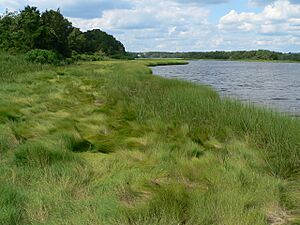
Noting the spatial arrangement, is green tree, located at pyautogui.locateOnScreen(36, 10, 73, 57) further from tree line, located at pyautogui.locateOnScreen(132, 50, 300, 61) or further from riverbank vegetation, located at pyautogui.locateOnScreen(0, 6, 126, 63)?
tree line, located at pyautogui.locateOnScreen(132, 50, 300, 61)

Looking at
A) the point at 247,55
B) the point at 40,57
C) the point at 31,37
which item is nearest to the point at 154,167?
the point at 40,57

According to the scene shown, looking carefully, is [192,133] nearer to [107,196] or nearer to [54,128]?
[54,128]

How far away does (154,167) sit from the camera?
606 cm

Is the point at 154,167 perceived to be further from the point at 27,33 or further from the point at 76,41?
the point at 76,41

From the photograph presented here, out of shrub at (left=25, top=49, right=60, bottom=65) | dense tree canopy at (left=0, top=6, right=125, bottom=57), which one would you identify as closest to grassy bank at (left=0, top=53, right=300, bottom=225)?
shrub at (left=25, top=49, right=60, bottom=65)

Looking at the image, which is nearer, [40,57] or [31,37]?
[40,57]

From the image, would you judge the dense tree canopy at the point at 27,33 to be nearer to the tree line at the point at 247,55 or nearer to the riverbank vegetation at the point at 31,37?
the riverbank vegetation at the point at 31,37

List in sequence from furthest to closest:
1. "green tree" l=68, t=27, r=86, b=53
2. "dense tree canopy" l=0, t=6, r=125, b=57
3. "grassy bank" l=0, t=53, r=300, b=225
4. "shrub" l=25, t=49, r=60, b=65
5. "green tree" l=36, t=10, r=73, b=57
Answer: "green tree" l=68, t=27, r=86, b=53, "green tree" l=36, t=10, r=73, b=57, "dense tree canopy" l=0, t=6, r=125, b=57, "shrub" l=25, t=49, r=60, b=65, "grassy bank" l=0, t=53, r=300, b=225

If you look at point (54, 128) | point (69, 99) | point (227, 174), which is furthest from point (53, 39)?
point (227, 174)

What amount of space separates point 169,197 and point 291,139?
4132mm

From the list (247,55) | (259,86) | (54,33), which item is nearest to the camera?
(259,86)

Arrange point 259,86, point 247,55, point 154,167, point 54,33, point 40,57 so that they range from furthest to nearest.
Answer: point 247,55
point 54,33
point 40,57
point 259,86
point 154,167

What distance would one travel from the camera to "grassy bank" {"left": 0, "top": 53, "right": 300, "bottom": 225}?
13.9 ft

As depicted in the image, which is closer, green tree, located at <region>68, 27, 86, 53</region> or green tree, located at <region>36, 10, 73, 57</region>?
green tree, located at <region>36, 10, 73, 57</region>
